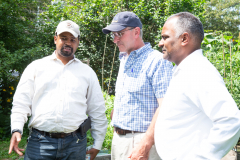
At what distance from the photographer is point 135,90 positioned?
6.40 feet

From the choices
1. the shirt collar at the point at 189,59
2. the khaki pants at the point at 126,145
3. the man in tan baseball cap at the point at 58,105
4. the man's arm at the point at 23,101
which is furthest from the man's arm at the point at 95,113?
the shirt collar at the point at 189,59

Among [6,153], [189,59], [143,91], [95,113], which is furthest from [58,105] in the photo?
[6,153]

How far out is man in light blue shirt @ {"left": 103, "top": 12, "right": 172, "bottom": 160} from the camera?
186 centimetres

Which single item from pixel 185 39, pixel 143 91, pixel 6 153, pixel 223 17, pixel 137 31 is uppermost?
pixel 223 17

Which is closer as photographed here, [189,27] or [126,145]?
[189,27]

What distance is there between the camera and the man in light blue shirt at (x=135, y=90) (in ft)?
6.10

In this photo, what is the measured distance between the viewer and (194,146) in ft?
4.14

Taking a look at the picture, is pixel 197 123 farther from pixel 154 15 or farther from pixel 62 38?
pixel 154 15

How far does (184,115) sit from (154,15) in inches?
279

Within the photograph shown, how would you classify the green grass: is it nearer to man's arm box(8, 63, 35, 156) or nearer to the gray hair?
man's arm box(8, 63, 35, 156)

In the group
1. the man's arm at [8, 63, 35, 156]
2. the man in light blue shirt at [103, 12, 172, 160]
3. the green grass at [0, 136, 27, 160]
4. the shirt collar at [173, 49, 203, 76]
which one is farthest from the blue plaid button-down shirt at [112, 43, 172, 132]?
the green grass at [0, 136, 27, 160]

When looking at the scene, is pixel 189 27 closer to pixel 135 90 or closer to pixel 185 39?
pixel 185 39

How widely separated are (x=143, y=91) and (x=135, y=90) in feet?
0.24

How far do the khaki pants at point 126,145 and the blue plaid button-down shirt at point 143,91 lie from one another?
8 centimetres
